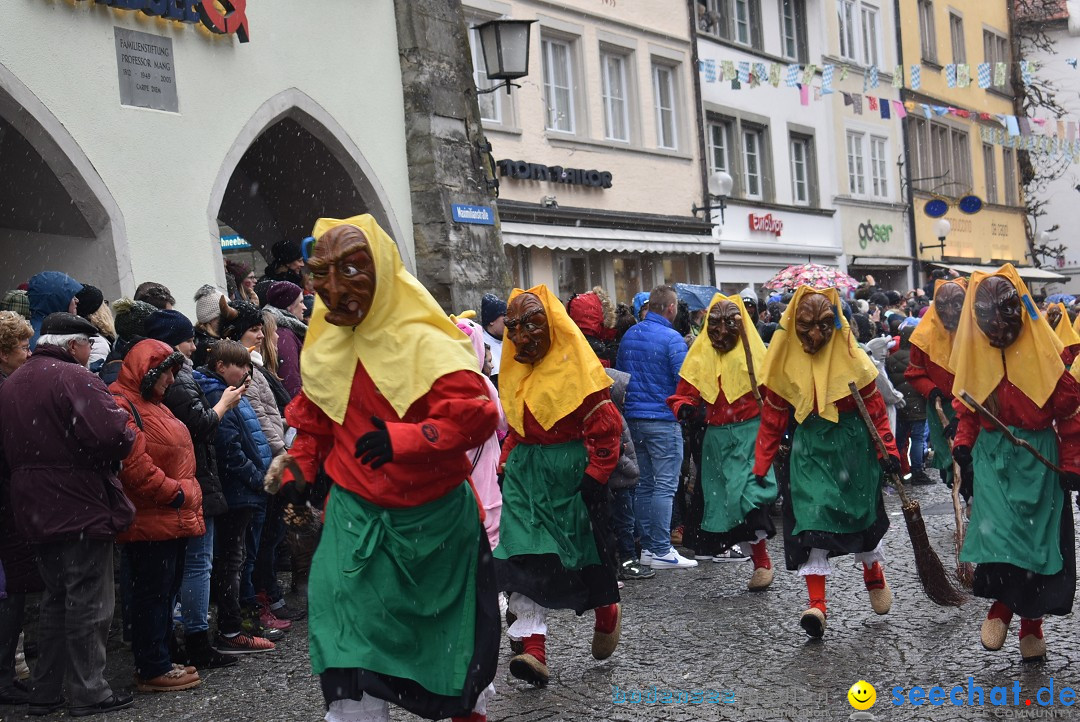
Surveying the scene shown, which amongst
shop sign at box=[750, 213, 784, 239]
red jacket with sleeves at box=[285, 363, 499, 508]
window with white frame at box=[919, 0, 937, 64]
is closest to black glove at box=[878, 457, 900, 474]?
red jacket with sleeves at box=[285, 363, 499, 508]

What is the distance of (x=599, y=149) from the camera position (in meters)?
19.7

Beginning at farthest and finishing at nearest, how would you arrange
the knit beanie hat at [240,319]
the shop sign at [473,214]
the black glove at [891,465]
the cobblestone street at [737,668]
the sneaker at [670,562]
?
the shop sign at [473,214] → the sneaker at [670,562] → the knit beanie hat at [240,319] → the black glove at [891,465] → the cobblestone street at [737,668]

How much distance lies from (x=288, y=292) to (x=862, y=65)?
22320 mm

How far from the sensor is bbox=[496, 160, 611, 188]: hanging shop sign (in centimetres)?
1750

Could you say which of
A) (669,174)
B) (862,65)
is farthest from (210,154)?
(862,65)

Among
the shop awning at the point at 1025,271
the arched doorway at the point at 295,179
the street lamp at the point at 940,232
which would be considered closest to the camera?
the arched doorway at the point at 295,179

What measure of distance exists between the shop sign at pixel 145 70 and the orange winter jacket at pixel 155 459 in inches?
187

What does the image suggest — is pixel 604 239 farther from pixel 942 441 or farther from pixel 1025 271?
pixel 1025 271

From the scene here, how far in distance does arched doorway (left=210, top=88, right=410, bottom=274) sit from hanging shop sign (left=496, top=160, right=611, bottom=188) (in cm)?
332

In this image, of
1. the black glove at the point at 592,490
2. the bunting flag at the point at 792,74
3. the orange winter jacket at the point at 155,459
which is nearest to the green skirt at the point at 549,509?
the black glove at the point at 592,490

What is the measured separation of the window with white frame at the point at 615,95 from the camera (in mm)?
20297

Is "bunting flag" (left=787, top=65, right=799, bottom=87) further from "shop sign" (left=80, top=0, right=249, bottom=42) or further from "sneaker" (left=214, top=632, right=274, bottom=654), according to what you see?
"sneaker" (left=214, top=632, right=274, bottom=654)

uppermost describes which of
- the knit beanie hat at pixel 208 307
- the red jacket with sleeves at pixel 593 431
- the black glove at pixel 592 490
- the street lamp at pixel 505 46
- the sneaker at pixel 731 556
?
the street lamp at pixel 505 46

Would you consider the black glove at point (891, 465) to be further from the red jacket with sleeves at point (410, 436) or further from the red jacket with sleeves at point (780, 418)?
the red jacket with sleeves at point (410, 436)
